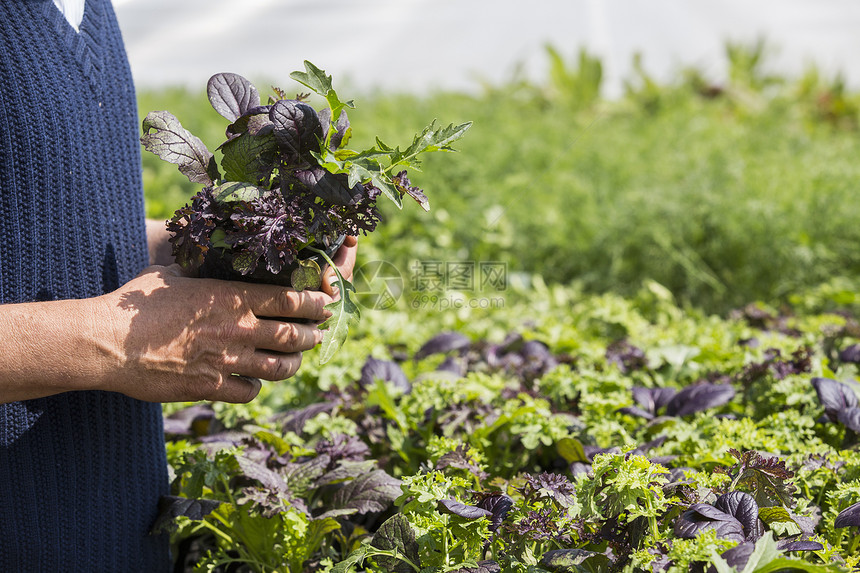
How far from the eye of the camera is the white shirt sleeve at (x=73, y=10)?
127 centimetres

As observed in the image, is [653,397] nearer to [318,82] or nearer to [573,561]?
[573,561]

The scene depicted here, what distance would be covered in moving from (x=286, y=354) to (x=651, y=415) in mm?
1035

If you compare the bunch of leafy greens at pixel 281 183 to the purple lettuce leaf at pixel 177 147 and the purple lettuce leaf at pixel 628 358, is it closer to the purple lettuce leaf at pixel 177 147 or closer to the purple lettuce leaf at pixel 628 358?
the purple lettuce leaf at pixel 177 147

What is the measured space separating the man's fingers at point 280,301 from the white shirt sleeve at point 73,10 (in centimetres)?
59

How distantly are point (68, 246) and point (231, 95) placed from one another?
16.0 inches

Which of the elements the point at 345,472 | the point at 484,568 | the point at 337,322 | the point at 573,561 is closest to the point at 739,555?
the point at 573,561

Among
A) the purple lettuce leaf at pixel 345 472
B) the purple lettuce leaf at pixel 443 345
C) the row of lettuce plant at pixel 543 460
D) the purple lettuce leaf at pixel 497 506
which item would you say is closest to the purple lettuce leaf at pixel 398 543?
the row of lettuce plant at pixel 543 460

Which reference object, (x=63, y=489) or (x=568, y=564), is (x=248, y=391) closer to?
(x=63, y=489)

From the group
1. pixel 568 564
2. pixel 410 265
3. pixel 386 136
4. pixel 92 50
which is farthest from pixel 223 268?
pixel 386 136

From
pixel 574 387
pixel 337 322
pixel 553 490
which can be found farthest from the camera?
pixel 574 387

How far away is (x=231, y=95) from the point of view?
4.06 ft

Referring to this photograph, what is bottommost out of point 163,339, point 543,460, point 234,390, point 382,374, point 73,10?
point 543,460

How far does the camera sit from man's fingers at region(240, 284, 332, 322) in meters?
1.22

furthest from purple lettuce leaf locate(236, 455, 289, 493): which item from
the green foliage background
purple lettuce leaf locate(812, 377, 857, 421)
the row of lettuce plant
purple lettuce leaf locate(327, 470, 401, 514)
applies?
the green foliage background
